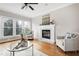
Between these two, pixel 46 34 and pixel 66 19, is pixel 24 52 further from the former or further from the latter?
pixel 66 19

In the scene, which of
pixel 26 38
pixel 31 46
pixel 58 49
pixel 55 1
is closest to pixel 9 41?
pixel 26 38

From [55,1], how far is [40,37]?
96 centimetres

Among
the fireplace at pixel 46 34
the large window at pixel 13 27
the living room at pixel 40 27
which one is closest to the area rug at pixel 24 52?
the living room at pixel 40 27

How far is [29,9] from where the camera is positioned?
81.4 inches

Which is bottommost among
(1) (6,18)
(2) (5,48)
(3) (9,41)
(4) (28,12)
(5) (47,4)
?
(2) (5,48)

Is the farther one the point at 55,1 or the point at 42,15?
the point at 42,15

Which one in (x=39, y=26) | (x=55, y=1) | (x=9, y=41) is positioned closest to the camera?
(x=55, y=1)

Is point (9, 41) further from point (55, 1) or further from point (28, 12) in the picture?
point (55, 1)

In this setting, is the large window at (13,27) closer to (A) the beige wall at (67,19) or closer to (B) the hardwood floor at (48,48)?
(B) the hardwood floor at (48,48)

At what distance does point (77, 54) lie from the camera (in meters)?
2.02

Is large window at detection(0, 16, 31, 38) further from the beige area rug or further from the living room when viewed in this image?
the beige area rug

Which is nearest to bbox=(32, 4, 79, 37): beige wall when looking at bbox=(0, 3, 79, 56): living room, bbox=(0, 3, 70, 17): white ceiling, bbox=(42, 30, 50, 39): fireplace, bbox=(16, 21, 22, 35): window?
bbox=(0, 3, 79, 56): living room

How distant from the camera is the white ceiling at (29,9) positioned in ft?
6.48

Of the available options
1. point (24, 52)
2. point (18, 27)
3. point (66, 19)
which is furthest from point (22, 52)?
point (66, 19)
